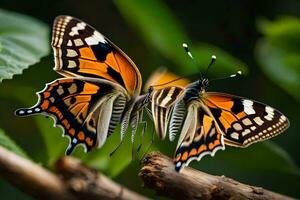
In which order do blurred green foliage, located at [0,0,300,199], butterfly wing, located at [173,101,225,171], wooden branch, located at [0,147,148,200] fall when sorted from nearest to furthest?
wooden branch, located at [0,147,148,200] → butterfly wing, located at [173,101,225,171] → blurred green foliage, located at [0,0,300,199]

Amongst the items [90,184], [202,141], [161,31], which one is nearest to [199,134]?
[202,141]

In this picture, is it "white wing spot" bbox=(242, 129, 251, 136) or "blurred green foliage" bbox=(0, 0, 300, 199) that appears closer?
"white wing spot" bbox=(242, 129, 251, 136)

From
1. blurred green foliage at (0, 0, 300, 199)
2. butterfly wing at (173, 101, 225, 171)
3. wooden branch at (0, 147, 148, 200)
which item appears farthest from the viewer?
blurred green foliage at (0, 0, 300, 199)

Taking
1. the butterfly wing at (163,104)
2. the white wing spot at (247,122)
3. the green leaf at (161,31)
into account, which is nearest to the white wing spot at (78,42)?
the butterfly wing at (163,104)

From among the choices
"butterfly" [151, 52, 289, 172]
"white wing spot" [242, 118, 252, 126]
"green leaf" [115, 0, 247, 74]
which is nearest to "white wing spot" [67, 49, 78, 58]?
"butterfly" [151, 52, 289, 172]

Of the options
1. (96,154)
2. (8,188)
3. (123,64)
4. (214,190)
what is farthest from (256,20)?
(214,190)

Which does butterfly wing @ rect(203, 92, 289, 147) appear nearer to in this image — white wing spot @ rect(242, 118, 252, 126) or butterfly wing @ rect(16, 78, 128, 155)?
white wing spot @ rect(242, 118, 252, 126)

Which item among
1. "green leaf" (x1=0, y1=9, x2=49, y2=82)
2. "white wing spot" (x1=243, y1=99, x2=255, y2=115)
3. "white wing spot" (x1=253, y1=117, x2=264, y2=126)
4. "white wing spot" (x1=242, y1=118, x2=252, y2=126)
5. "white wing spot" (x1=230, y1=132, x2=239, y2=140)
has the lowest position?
"green leaf" (x1=0, y1=9, x2=49, y2=82)
